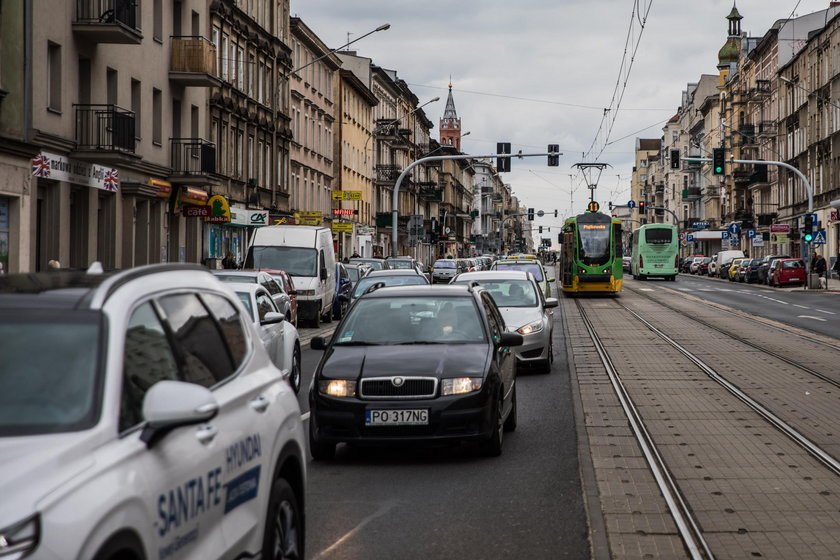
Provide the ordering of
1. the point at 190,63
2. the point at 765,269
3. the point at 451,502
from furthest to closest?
the point at 765,269 → the point at 190,63 → the point at 451,502

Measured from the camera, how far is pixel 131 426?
4.17 meters

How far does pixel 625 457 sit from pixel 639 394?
5.16m

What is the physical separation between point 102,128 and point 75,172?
1.25 metres

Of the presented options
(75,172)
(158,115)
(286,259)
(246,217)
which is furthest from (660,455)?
(246,217)

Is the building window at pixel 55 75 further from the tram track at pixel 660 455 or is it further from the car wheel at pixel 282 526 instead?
the car wheel at pixel 282 526

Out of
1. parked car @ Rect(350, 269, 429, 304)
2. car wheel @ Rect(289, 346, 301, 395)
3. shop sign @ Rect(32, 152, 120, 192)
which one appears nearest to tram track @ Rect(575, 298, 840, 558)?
car wheel @ Rect(289, 346, 301, 395)

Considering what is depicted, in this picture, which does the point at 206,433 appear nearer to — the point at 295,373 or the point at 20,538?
the point at 20,538

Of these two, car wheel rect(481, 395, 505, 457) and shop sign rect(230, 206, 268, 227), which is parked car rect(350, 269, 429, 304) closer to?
shop sign rect(230, 206, 268, 227)

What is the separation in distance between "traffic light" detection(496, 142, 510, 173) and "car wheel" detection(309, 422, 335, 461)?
118 ft

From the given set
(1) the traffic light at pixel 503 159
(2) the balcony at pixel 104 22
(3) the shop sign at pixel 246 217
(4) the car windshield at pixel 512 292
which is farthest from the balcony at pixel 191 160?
(4) the car windshield at pixel 512 292

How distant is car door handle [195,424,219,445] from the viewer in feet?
15.1

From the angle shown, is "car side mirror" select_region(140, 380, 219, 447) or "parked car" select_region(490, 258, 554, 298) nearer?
"car side mirror" select_region(140, 380, 219, 447)

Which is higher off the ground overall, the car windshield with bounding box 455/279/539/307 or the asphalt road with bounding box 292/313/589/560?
the car windshield with bounding box 455/279/539/307

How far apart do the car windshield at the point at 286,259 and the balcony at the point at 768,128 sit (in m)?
66.2
